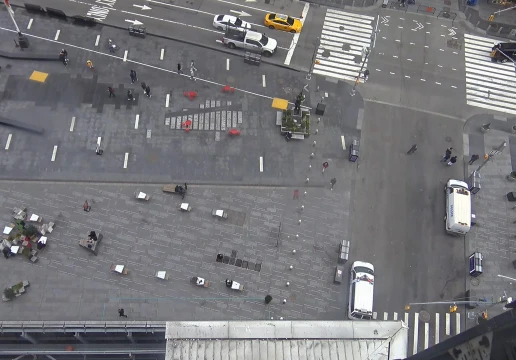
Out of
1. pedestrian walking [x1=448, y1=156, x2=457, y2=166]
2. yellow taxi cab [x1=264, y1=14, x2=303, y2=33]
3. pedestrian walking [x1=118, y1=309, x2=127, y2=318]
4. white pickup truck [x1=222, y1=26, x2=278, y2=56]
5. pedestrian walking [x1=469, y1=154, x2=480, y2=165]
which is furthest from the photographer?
yellow taxi cab [x1=264, y1=14, x2=303, y2=33]

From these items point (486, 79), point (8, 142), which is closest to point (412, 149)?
point (486, 79)

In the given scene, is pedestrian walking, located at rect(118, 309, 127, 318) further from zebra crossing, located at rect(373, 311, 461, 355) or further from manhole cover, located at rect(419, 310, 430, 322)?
manhole cover, located at rect(419, 310, 430, 322)

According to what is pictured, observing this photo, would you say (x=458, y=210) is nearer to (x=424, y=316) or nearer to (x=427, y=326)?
(x=424, y=316)

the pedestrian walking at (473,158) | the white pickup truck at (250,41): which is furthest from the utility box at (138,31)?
the pedestrian walking at (473,158)

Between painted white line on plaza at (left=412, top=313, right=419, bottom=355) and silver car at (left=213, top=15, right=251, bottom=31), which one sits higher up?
silver car at (left=213, top=15, right=251, bottom=31)

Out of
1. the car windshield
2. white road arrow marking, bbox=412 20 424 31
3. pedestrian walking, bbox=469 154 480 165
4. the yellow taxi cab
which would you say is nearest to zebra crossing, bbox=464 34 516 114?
white road arrow marking, bbox=412 20 424 31

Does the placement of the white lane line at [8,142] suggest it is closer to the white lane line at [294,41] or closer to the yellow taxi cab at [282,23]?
the white lane line at [294,41]

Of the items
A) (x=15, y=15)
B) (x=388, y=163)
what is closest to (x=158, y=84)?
(x=15, y=15)
